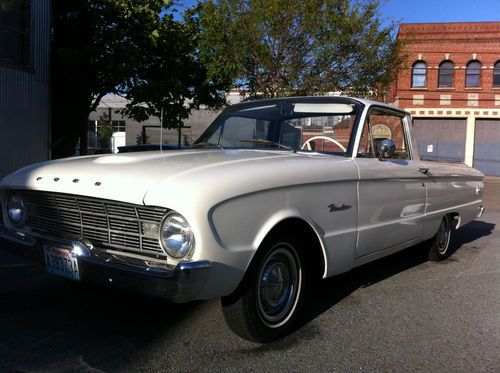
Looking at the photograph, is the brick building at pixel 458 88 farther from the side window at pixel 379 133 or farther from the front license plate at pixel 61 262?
the front license plate at pixel 61 262

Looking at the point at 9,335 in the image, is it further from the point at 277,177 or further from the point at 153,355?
the point at 277,177

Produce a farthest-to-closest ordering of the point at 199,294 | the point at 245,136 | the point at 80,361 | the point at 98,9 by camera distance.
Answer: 1. the point at 98,9
2. the point at 245,136
3. the point at 80,361
4. the point at 199,294

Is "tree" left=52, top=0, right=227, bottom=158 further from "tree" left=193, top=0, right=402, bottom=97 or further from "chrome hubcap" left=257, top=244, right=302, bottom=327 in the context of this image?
"chrome hubcap" left=257, top=244, right=302, bottom=327

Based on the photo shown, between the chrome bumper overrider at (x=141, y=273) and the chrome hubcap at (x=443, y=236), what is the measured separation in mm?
4091

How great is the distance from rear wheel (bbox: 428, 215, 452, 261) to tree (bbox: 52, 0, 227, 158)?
7.72 metres

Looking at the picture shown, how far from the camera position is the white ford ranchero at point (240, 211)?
2746 millimetres

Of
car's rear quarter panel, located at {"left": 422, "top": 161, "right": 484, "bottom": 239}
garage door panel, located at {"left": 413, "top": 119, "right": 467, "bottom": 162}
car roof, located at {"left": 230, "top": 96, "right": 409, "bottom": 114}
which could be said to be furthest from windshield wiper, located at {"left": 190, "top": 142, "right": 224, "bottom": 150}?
garage door panel, located at {"left": 413, "top": 119, "right": 467, "bottom": 162}

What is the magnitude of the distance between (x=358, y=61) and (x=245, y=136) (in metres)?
8.40

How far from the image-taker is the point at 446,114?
2772 cm

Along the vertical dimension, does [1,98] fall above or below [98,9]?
below

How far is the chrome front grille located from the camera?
286 cm

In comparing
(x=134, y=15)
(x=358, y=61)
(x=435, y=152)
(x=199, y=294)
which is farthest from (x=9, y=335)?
(x=435, y=152)

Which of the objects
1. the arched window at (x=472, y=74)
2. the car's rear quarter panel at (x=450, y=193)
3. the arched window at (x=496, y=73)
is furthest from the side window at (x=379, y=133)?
the arched window at (x=496, y=73)

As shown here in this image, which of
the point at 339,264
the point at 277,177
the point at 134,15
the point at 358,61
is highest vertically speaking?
the point at 134,15
